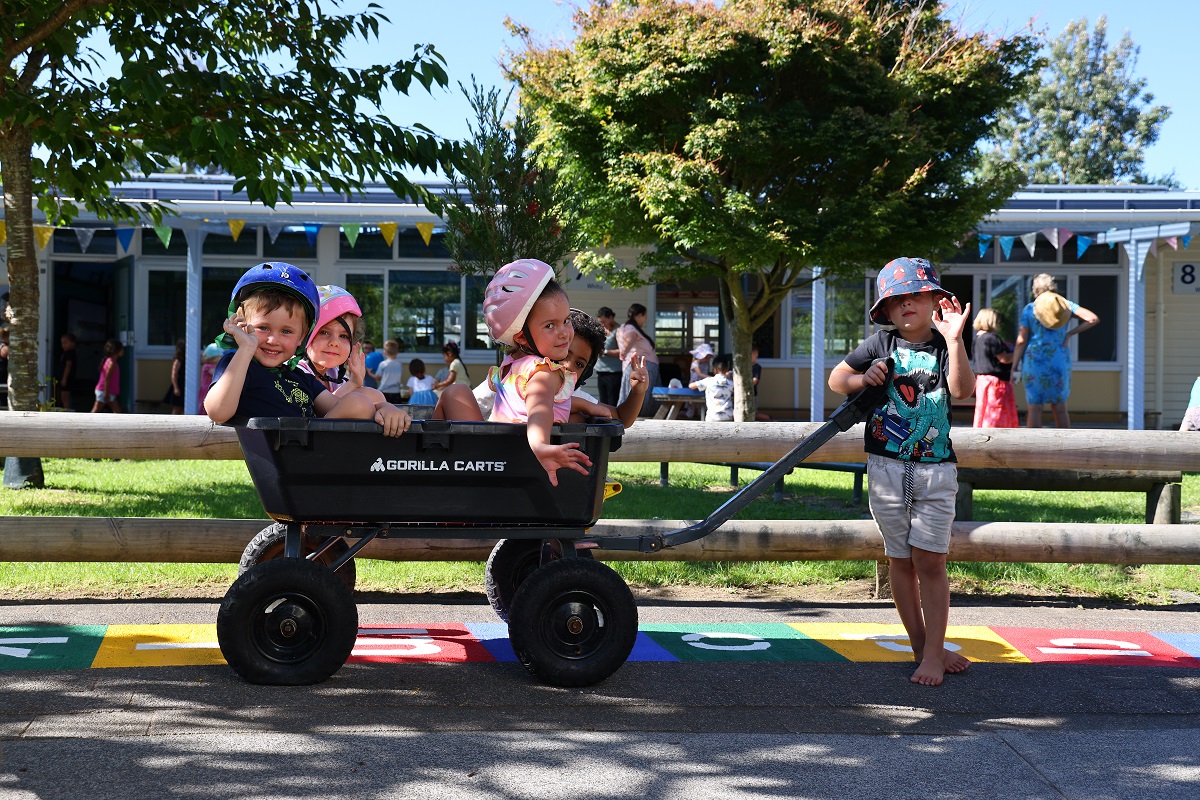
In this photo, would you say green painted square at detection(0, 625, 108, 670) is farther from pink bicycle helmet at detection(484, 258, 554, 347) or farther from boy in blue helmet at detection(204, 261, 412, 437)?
pink bicycle helmet at detection(484, 258, 554, 347)

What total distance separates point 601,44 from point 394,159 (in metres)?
8.69

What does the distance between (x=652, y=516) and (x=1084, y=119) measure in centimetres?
5366

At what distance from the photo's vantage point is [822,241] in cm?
1414

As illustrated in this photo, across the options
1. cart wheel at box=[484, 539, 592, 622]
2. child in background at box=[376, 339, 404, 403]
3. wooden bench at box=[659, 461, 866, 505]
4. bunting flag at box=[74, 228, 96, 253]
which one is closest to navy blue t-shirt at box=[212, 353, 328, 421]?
cart wheel at box=[484, 539, 592, 622]

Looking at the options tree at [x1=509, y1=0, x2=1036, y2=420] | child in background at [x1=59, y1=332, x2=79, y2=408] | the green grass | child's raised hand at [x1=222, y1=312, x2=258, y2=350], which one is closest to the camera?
child's raised hand at [x1=222, y1=312, x2=258, y2=350]

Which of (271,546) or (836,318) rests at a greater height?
(836,318)

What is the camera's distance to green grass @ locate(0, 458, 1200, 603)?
5973 millimetres

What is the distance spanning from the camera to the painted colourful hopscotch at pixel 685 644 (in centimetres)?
449

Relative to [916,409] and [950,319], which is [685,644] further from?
[950,319]

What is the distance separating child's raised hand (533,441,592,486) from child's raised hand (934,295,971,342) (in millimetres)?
1437

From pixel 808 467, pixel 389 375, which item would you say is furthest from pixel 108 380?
pixel 808 467

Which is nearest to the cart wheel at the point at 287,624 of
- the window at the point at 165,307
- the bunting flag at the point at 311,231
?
the bunting flag at the point at 311,231

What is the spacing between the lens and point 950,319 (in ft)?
14.0

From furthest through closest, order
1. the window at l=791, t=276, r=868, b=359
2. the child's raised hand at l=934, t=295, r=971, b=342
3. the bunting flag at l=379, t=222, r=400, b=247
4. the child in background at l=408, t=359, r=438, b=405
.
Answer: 1. the window at l=791, t=276, r=868, b=359
2. the bunting flag at l=379, t=222, r=400, b=247
3. the child in background at l=408, t=359, r=438, b=405
4. the child's raised hand at l=934, t=295, r=971, b=342
